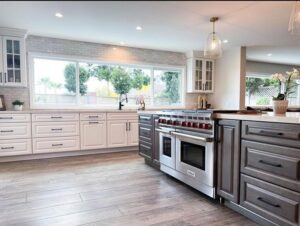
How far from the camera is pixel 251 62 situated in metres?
6.89

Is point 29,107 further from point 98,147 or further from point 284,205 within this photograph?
point 284,205

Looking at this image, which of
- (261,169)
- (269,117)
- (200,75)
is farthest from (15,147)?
(200,75)

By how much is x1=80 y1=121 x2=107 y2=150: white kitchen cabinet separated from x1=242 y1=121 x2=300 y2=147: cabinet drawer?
318 cm

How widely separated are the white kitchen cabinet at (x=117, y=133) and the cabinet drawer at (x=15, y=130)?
4.89ft

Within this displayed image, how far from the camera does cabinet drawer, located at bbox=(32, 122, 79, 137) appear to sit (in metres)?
3.99

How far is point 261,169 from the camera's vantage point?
1790mm

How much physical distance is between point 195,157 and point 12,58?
3.68 meters

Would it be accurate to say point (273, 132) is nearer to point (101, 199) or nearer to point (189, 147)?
point (189, 147)

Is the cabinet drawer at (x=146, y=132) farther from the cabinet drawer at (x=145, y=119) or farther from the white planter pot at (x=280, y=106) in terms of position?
the white planter pot at (x=280, y=106)

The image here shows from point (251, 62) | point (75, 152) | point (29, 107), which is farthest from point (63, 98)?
point (251, 62)

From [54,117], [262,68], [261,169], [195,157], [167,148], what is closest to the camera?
[261,169]

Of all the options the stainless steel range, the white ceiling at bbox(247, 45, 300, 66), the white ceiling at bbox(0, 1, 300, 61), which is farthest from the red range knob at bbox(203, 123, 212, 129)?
the white ceiling at bbox(247, 45, 300, 66)

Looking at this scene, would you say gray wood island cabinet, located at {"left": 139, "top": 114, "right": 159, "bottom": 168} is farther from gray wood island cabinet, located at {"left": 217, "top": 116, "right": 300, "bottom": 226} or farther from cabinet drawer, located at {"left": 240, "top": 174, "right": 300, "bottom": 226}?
cabinet drawer, located at {"left": 240, "top": 174, "right": 300, "bottom": 226}

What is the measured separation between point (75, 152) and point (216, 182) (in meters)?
3.15
